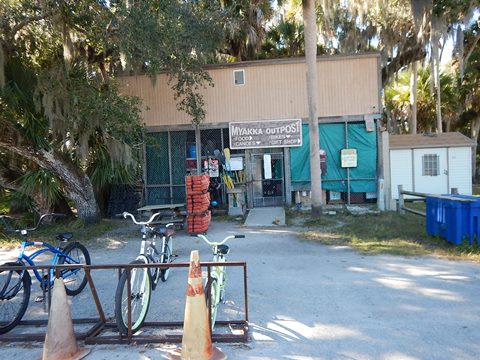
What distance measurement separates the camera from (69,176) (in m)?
11.8

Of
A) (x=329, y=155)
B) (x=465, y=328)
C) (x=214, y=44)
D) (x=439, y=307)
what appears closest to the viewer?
(x=465, y=328)

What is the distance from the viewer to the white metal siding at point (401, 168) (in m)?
16.8

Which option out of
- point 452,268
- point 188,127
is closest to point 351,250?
point 452,268

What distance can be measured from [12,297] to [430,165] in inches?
608

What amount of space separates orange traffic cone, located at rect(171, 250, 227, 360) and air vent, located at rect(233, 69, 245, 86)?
1170 cm

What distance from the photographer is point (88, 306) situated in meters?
5.90

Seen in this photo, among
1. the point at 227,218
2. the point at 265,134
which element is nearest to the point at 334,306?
the point at 227,218

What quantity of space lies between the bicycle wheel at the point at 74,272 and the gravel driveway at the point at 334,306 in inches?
5.7

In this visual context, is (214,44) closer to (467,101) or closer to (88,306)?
(88,306)

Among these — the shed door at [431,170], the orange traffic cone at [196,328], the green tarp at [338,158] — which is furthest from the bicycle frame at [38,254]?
the shed door at [431,170]

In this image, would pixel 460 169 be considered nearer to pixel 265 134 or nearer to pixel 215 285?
pixel 265 134

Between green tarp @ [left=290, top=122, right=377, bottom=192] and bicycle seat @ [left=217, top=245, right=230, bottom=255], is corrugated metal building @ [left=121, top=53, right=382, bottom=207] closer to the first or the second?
green tarp @ [left=290, top=122, right=377, bottom=192]

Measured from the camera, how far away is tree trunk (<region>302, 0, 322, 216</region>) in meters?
12.3

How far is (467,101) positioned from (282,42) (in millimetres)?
12763
